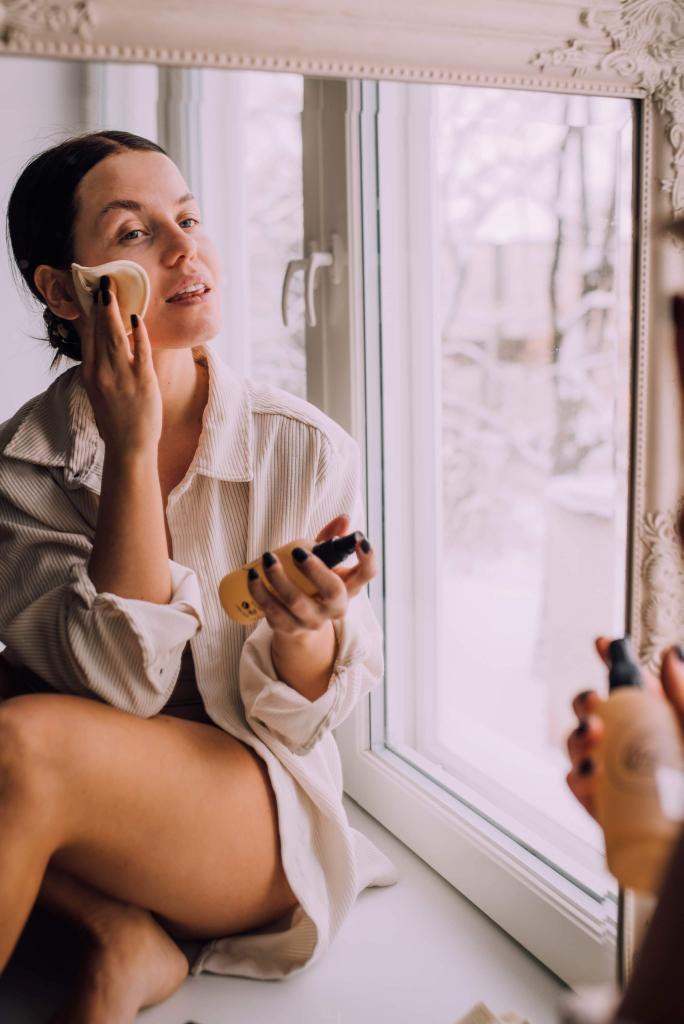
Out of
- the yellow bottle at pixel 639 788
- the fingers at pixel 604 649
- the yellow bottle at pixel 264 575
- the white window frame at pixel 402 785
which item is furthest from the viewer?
the white window frame at pixel 402 785

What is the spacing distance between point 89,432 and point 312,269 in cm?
27

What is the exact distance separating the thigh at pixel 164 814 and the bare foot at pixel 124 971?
0.02 meters

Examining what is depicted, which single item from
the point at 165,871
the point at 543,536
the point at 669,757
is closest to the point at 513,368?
the point at 543,536

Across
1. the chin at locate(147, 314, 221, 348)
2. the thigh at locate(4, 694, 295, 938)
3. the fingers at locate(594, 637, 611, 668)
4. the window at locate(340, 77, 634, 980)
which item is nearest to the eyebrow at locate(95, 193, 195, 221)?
the chin at locate(147, 314, 221, 348)

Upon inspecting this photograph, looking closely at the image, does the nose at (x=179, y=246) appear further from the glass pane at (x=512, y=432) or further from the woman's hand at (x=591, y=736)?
the woman's hand at (x=591, y=736)

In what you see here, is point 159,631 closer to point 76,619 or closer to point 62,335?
point 76,619

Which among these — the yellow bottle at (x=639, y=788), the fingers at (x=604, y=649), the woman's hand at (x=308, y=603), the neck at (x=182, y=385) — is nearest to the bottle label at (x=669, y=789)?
the yellow bottle at (x=639, y=788)

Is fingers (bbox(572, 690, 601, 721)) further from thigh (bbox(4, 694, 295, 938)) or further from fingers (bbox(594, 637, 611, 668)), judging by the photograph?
thigh (bbox(4, 694, 295, 938))

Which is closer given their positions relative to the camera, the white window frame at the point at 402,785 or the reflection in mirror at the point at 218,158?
the reflection in mirror at the point at 218,158

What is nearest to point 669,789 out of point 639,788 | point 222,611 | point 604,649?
point 639,788

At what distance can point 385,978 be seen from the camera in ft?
2.79

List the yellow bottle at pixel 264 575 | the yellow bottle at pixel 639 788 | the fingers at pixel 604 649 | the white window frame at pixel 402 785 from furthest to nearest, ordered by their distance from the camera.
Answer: the white window frame at pixel 402 785 → the yellow bottle at pixel 264 575 → the fingers at pixel 604 649 → the yellow bottle at pixel 639 788

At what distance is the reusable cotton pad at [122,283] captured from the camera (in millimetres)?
777

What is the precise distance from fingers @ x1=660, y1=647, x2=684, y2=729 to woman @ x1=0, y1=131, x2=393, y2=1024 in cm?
28
